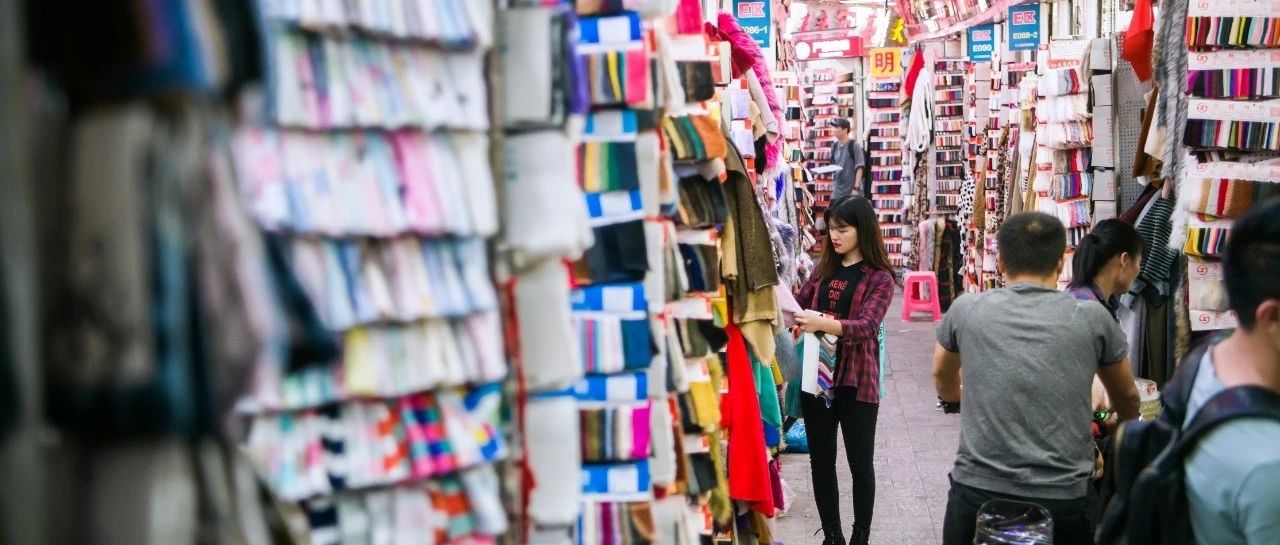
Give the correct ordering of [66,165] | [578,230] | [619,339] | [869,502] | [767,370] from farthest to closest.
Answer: [869,502] < [767,370] < [619,339] < [578,230] < [66,165]

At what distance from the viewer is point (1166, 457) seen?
2096mm

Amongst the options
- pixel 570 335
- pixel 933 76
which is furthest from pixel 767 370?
pixel 933 76

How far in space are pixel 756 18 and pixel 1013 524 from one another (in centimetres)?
601

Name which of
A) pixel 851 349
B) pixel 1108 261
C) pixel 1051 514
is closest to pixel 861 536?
pixel 851 349

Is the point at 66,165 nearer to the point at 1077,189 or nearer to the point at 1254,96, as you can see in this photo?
the point at 1254,96

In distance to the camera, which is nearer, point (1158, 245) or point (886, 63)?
point (1158, 245)

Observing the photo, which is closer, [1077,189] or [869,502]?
[869,502]

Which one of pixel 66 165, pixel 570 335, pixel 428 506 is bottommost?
pixel 428 506

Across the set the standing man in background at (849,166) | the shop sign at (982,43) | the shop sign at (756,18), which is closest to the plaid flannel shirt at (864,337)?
the shop sign at (756,18)

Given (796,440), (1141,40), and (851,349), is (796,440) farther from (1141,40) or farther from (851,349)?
(1141,40)

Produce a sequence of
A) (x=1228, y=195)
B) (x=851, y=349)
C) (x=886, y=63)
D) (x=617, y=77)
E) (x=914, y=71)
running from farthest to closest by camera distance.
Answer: (x=886, y=63), (x=914, y=71), (x=851, y=349), (x=1228, y=195), (x=617, y=77)

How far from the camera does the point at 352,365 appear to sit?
1.67m

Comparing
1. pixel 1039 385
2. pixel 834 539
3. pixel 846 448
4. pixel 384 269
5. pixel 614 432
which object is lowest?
pixel 834 539

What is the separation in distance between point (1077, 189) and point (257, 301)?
6.82 m
